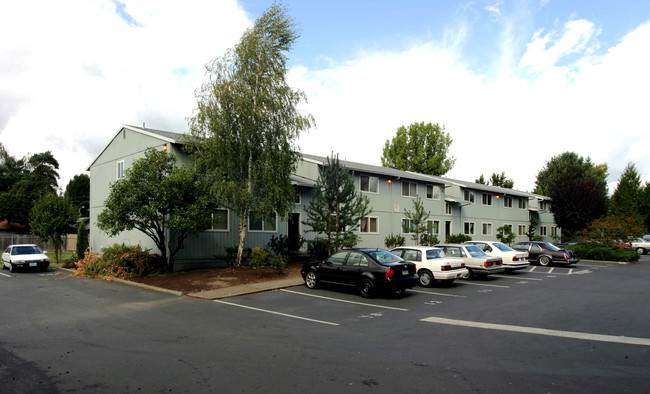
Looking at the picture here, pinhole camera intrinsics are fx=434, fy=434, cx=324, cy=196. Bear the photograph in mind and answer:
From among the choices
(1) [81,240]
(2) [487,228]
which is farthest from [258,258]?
(2) [487,228]

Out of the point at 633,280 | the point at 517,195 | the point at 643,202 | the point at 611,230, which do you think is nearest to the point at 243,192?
the point at 633,280

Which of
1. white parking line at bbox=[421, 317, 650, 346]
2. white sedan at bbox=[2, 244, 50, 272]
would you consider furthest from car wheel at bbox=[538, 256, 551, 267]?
white sedan at bbox=[2, 244, 50, 272]

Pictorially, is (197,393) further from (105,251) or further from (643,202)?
(643,202)

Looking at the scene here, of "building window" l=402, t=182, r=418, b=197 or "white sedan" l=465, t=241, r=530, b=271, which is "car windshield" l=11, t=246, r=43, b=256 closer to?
"white sedan" l=465, t=241, r=530, b=271

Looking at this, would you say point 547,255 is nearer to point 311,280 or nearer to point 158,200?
point 311,280

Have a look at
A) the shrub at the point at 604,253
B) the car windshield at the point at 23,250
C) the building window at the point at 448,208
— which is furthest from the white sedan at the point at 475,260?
the car windshield at the point at 23,250

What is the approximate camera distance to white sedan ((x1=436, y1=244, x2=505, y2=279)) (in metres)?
17.8

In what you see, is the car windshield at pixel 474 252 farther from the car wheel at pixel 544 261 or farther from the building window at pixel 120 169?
the building window at pixel 120 169

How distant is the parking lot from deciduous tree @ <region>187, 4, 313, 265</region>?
17.7ft

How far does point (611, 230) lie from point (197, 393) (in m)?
32.2

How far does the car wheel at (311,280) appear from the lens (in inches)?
593

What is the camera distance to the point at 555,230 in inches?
2080

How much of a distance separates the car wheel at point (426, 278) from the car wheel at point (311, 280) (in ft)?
13.2

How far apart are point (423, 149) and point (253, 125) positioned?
47.5m
